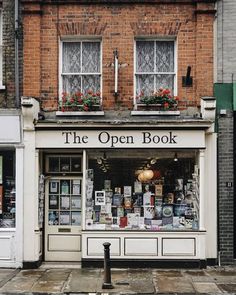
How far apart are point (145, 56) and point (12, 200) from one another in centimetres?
527

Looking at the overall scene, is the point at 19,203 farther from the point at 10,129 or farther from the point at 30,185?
the point at 10,129

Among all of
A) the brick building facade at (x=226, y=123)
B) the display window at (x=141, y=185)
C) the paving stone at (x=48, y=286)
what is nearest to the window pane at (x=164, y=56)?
the brick building facade at (x=226, y=123)

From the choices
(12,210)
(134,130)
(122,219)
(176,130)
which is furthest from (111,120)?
(12,210)

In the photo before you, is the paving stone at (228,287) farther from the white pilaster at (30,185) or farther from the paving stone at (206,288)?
the white pilaster at (30,185)

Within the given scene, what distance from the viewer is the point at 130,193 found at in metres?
14.3

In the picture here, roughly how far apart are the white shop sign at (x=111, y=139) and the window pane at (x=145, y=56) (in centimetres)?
187

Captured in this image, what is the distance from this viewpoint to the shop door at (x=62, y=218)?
14.5m

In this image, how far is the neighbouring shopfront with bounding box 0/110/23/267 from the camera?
45.2 ft

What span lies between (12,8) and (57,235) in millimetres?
6194

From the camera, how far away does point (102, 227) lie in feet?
46.0

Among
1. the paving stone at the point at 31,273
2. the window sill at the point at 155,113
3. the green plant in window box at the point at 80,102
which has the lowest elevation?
the paving stone at the point at 31,273

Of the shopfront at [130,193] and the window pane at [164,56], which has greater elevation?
the window pane at [164,56]

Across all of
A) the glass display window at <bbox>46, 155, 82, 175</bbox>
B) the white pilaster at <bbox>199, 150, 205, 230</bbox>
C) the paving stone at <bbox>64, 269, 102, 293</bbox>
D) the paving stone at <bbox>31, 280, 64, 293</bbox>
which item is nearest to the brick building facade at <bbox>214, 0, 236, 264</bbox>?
the white pilaster at <bbox>199, 150, 205, 230</bbox>

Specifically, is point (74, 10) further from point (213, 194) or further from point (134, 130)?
point (213, 194)
